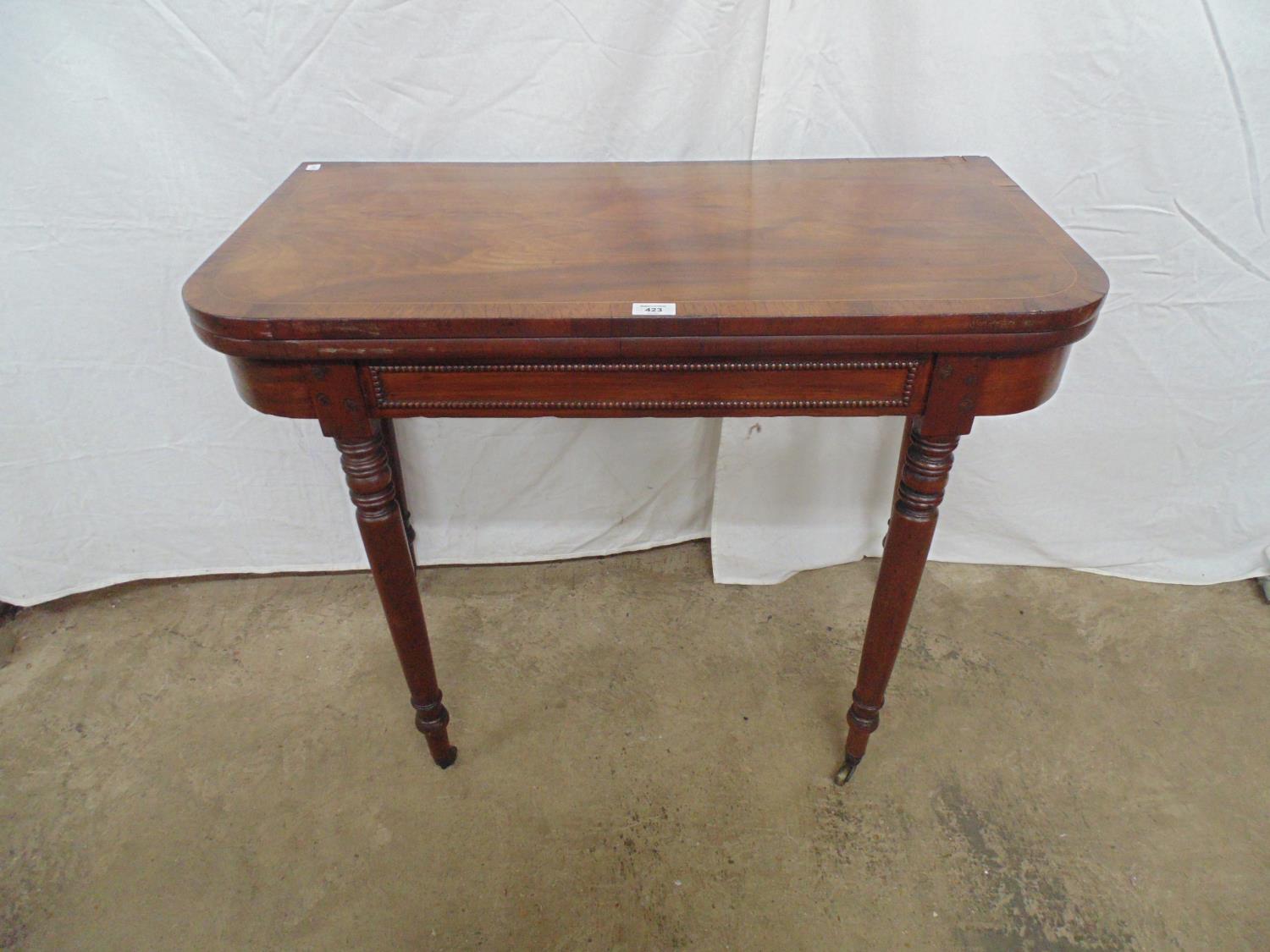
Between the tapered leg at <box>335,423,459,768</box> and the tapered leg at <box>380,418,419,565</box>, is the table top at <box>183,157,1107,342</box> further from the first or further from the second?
the tapered leg at <box>380,418,419,565</box>

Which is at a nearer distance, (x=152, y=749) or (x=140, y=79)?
(x=140, y=79)

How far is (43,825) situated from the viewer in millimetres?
1300

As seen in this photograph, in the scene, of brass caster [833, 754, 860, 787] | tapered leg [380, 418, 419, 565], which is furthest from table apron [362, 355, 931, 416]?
brass caster [833, 754, 860, 787]

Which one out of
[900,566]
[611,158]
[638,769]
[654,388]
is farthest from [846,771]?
[611,158]

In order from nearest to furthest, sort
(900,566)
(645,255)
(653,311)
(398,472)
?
(653,311) → (645,255) → (900,566) → (398,472)

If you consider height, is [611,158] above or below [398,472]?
above

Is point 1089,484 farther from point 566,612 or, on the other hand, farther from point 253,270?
point 253,270

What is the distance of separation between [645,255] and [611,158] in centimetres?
52

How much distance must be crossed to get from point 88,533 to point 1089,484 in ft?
6.85

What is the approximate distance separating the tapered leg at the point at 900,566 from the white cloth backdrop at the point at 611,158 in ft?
1.71

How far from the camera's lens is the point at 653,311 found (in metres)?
0.83

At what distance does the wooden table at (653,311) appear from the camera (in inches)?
33.0

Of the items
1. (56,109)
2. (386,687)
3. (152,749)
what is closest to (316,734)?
(386,687)

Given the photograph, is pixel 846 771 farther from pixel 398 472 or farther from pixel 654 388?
pixel 398 472
